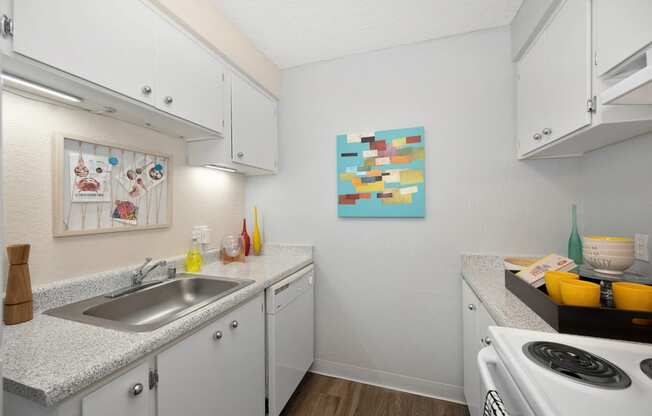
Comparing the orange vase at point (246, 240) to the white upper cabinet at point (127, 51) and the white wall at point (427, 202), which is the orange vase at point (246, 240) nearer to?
the white wall at point (427, 202)

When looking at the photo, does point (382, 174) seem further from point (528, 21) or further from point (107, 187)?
point (107, 187)

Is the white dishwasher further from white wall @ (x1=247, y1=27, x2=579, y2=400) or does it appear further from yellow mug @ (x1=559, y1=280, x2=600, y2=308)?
yellow mug @ (x1=559, y1=280, x2=600, y2=308)

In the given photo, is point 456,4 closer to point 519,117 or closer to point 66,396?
point 519,117

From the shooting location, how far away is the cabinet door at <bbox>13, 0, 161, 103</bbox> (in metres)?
0.85

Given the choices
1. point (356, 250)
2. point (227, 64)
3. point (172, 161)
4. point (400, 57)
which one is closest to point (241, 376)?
point (356, 250)

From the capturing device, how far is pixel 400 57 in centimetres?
198

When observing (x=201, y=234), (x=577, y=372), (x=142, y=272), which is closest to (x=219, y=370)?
(x=142, y=272)

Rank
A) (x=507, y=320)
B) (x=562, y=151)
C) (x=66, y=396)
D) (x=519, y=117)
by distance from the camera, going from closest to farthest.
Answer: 1. (x=66, y=396)
2. (x=507, y=320)
3. (x=562, y=151)
4. (x=519, y=117)

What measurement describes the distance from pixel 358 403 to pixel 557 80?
2.20 meters

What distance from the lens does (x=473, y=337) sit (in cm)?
148

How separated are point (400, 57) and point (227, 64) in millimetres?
1245

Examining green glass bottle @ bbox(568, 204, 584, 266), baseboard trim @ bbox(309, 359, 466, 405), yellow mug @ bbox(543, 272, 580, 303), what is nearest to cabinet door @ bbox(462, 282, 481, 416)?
baseboard trim @ bbox(309, 359, 466, 405)

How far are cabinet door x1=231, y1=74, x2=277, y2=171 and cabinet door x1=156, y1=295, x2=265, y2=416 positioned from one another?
39.5 inches

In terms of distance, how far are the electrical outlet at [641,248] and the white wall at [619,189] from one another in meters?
0.02
